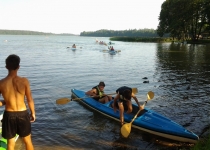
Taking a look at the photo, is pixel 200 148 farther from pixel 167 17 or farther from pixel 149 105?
pixel 167 17

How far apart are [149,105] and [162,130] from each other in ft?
11.7

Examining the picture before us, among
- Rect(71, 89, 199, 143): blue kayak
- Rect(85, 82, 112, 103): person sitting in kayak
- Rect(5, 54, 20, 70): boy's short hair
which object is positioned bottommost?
Rect(71, 89, 199, 143): blue kayak

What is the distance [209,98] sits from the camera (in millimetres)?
11188

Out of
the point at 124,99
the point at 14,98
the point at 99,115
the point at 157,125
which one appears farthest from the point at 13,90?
the point at 99,115

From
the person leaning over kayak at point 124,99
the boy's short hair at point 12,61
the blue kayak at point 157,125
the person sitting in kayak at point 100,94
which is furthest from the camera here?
the person sitting in kayak at point 100,94

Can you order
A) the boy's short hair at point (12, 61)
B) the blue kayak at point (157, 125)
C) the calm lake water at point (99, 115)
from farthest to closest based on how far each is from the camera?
the calm lake water at point (99, 115)
the blue kayak at point (157, 125)
the boy's short hair at point (12, 61)

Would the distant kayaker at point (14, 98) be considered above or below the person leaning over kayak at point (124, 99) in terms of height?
above

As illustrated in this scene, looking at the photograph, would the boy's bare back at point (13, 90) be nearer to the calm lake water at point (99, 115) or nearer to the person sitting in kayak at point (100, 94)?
the calm lake water at point (99, 115)

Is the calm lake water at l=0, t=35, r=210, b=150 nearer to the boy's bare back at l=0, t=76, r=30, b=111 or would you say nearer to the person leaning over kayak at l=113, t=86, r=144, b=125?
the person leaning over kayak at l=113, t=86, r=144, b=125

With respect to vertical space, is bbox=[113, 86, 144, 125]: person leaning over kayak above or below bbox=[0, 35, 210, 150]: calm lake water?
above

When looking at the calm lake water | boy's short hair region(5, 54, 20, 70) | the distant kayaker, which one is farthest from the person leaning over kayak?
boy's short hair region(5, 54, 20, 70)

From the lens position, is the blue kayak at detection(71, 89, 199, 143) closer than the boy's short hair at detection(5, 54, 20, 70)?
No

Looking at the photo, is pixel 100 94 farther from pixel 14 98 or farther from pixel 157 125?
pixel 14 98

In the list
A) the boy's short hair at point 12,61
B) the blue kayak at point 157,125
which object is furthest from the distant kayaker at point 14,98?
the blue kayak at point 157,125
